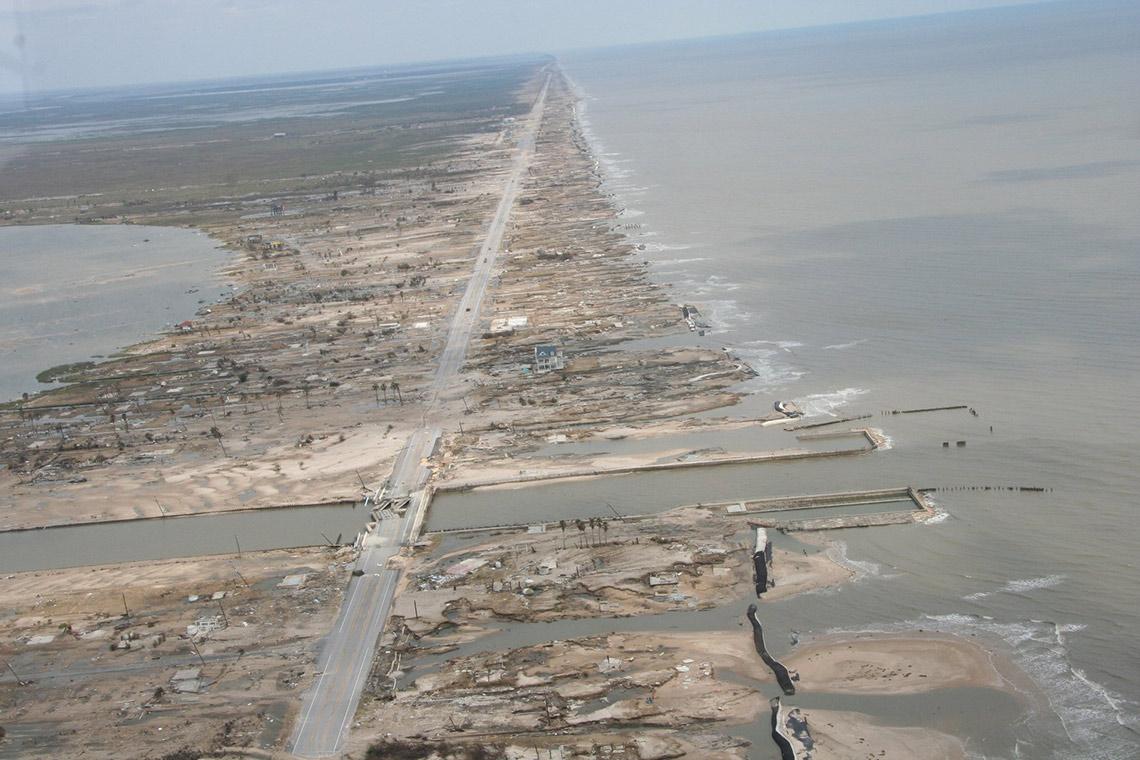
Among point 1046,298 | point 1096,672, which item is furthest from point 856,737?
point 1046,298

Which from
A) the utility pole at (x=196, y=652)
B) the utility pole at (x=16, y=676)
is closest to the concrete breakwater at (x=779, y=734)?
the utility pole at (x=196, y=652)

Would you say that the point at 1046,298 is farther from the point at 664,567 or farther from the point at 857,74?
the point at 857,74

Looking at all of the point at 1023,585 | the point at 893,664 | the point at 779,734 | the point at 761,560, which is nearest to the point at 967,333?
the point at 1023,585

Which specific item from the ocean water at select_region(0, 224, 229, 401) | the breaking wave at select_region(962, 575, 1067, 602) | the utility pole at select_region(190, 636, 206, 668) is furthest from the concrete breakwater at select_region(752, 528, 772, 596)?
the ocean water at select_region(0, 224, 229, 401)

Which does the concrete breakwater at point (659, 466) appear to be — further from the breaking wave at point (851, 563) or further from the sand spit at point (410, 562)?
the breaking wave at point (851, 563)

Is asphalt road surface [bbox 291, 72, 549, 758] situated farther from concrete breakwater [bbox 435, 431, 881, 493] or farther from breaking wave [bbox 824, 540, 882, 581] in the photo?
breaking wave [bbox 824, 540, 882, 581]

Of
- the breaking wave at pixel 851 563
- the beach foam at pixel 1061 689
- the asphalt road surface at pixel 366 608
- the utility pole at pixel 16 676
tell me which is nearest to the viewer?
the beach foam at pixel 1061 689

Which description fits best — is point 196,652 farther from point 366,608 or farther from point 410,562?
point 410,562
